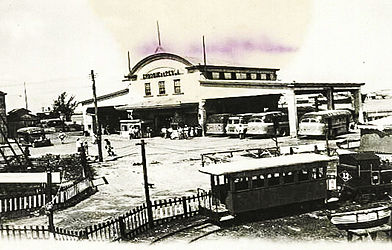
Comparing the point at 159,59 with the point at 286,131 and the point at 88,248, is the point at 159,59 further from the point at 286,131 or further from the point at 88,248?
the point at 88,248

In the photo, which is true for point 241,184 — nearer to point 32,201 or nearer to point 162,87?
point 32,201

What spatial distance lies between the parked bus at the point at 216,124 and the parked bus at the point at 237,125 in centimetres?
67

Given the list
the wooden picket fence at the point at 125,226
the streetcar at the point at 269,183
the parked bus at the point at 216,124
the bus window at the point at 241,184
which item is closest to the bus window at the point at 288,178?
the streetcar at the point at 269,183

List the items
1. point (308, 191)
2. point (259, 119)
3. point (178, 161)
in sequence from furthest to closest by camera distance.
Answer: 1. point (259, 119)
2. point (178, 161)
3. point (308, 191)

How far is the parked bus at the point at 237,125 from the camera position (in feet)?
106

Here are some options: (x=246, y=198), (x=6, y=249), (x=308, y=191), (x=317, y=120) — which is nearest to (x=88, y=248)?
(x=6, y=249)

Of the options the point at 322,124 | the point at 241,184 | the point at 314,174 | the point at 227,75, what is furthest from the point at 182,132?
the point at 314,174

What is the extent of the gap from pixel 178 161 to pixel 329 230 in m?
12.9

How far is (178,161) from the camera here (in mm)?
22375

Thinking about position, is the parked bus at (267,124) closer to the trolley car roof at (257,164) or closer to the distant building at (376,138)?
the distant building at (376,138)

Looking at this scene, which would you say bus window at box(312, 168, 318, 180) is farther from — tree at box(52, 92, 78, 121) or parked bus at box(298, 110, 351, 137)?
tree at box(52, 92, 78, 121)

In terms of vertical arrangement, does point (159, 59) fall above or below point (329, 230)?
above

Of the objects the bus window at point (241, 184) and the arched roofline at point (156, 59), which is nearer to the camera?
the bus window at point (241, 184)

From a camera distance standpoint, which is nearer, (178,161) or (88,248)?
(88,248)
